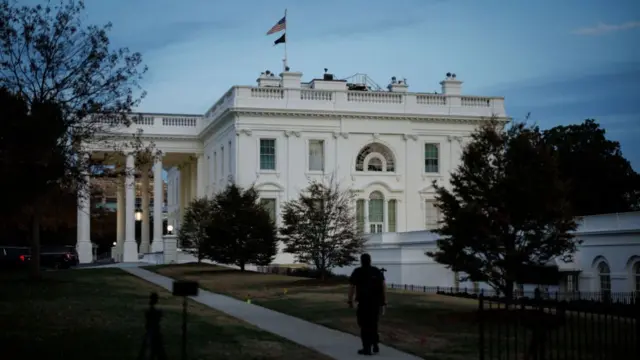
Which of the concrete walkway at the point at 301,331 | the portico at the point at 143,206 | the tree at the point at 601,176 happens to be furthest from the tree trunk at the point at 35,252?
the tree at the point at 601,176

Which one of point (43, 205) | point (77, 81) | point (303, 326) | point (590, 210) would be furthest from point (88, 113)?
point (590, 210)

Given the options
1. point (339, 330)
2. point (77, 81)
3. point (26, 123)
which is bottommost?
point (339, 330)

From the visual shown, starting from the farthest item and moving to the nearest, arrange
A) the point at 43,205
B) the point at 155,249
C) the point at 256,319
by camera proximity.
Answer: the point at 155,249 < the point at 43,205 < the point at 256,319

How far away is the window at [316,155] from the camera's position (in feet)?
220

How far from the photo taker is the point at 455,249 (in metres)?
23.6

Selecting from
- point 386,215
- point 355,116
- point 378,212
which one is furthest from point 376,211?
point 355,116

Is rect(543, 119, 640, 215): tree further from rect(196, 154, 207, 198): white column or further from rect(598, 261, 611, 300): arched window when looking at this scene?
rect(598, 261, 611, 300): arched window

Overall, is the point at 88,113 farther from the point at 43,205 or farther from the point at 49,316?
the point at 49,316

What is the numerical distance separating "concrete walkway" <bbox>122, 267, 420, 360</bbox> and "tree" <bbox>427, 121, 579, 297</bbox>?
4.76m

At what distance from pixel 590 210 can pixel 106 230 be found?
58620 millimetres

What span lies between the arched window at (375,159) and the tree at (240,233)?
72.4ft

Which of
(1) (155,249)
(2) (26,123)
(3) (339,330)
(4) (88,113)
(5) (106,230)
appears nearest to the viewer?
(3) (339,330)

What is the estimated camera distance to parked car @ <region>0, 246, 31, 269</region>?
1973 inches

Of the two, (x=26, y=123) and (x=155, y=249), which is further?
(x=155, y=249)
